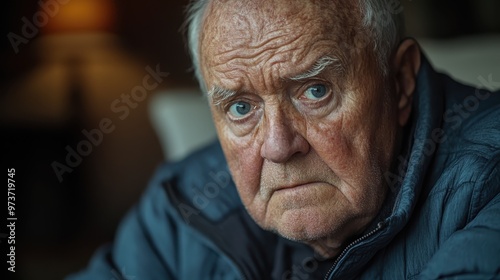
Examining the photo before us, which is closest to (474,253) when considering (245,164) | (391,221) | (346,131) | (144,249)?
(391,221)

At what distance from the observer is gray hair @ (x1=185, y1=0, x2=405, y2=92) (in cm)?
148

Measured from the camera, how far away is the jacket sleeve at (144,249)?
1849 mm

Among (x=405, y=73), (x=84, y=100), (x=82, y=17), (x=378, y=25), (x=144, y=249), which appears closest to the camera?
(x=378, y=25)

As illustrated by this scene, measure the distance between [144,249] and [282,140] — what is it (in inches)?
26.1

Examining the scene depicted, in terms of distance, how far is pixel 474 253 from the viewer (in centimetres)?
111

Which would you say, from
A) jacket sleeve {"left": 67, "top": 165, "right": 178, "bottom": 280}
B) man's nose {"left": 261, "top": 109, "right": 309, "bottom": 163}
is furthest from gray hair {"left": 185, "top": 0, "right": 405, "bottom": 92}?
jacket sleeve {"left": 67, "top": 165, "right": 178, "bottom": 280}

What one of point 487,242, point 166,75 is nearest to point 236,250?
point 487,242

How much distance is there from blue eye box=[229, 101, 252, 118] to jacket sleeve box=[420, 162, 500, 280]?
53 centimetres

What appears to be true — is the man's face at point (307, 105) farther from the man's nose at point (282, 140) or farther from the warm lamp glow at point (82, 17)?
the warm lamp glow at point (82, 17)

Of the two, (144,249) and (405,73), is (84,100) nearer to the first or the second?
(144,249)

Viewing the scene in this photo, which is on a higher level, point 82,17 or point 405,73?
point 82,17

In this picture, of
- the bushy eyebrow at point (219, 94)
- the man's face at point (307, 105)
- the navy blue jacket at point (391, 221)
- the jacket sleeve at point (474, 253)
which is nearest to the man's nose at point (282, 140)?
the man's face at point (307, 105)

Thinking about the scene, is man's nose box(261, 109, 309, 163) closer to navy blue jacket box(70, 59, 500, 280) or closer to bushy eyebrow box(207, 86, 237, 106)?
bushy eyebrow box(207, 86, 237, 106)

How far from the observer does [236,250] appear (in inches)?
66.7
